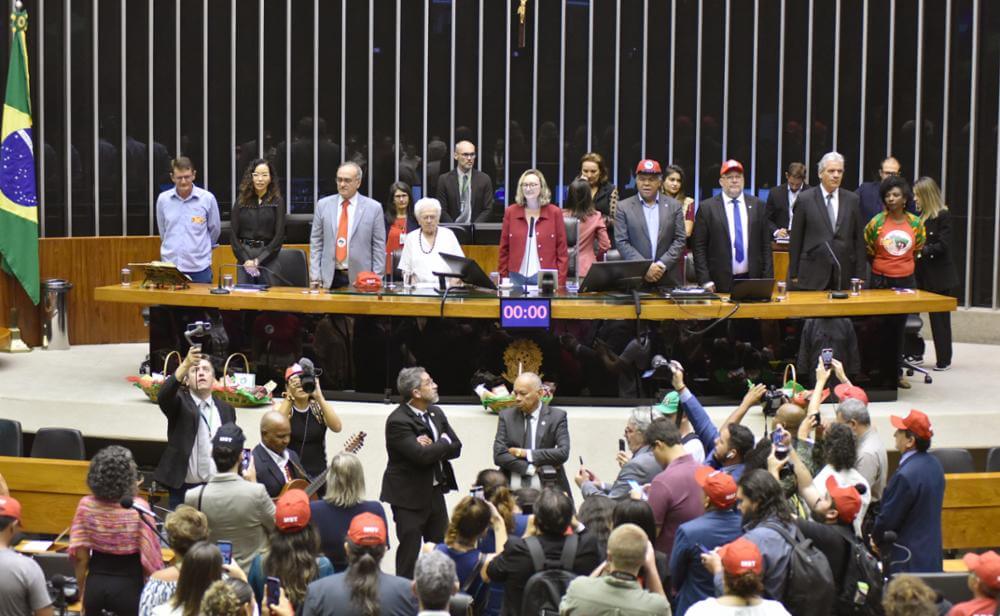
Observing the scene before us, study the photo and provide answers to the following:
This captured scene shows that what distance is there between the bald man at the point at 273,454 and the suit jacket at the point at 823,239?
4617 mm

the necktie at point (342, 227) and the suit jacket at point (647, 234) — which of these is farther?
the necktie at point (342, 227)

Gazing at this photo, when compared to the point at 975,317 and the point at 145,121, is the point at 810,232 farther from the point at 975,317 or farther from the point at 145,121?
the point at 145,121

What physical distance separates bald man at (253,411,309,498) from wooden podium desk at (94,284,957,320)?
2.44m

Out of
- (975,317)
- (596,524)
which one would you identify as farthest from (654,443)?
(975,317)

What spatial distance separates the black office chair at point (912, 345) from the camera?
11008 mm

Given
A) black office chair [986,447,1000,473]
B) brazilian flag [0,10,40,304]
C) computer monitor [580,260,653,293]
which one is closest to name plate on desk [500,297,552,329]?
computer monitor [580,260,653,293]

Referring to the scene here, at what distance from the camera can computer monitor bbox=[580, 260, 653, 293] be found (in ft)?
31.2

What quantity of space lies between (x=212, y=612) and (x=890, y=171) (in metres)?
8.63

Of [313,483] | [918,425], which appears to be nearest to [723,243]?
[918,425]

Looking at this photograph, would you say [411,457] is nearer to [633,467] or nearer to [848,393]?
[633,467]

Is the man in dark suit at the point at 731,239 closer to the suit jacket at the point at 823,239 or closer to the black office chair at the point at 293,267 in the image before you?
the suit jacket at the point at 823,239

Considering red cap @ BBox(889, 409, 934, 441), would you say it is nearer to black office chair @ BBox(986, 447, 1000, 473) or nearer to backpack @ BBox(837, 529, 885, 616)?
backpack @ BBox(837, 529, 885, 616)

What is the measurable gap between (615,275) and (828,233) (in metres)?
1.85

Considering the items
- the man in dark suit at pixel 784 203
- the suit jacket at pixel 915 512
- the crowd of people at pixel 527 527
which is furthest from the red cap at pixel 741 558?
the man in dark suit at pixel 784 203
